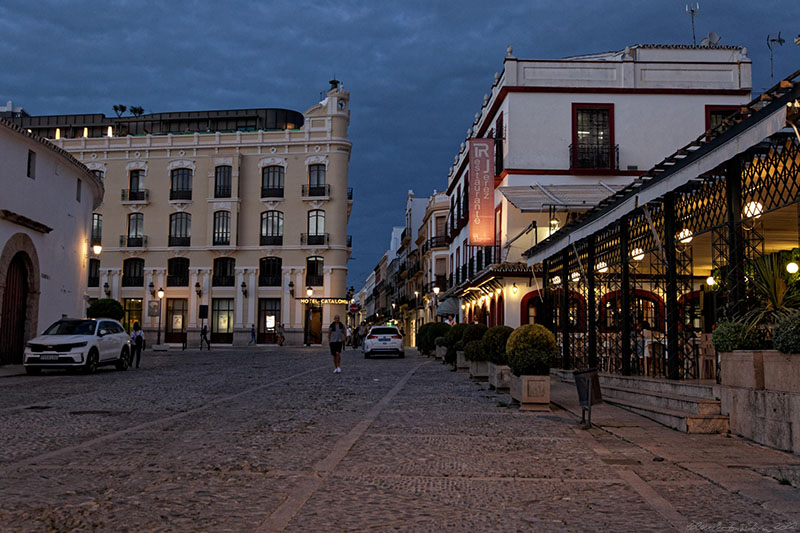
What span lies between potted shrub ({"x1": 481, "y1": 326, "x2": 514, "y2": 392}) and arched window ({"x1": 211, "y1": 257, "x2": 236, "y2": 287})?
42.8m

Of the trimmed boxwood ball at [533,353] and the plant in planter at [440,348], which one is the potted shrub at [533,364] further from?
the plant in planter at [440,348]

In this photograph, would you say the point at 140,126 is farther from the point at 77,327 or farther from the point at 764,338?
the point at 764,338

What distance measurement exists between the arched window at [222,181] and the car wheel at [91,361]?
128ft

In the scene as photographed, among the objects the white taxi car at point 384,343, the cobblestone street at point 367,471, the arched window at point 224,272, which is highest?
the arched window at point 224,272

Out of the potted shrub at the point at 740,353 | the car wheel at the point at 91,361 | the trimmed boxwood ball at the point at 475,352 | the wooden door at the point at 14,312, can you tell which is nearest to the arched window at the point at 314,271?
the wooden door at the point at 14,312

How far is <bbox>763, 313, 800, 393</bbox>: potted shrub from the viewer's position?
7.92 meters

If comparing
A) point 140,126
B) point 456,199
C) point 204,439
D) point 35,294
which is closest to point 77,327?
point 35,294

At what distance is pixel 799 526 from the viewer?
5.10 m

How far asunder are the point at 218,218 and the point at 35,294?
113 feet

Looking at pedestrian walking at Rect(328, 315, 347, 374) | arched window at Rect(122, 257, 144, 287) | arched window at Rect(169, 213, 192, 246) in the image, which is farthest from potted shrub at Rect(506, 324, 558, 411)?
arched window at Rect(122, 257, 144, 287)

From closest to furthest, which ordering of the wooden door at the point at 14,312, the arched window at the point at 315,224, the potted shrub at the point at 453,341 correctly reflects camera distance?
the wooden door at the point at 14,312, the potted shrub at the point at 453,341, the arched window at the point at 315,224

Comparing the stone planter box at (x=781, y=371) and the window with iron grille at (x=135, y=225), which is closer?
the stone planter box at (x=781, y=371)

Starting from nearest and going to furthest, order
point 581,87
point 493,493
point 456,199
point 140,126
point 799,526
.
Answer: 1. point 799,526
2. point 493,493
3. point 581,87
4. point 456,199
5. point 140,126

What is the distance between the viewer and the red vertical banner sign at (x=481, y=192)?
3169 centimetres
